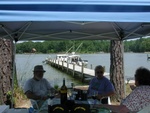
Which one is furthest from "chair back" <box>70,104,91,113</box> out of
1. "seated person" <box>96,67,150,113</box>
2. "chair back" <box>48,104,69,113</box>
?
"seated person" <box>96,67,150,113</box>

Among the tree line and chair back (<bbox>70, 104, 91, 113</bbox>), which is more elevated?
the tree line

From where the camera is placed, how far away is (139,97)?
2.64 meters

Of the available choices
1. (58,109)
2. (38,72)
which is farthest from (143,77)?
(38,72)

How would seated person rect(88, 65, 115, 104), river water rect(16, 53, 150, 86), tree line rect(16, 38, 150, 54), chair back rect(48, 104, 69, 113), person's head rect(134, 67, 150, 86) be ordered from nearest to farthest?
1. chair back rect(48, 104, 69, 113)
2. person's head rect(134, 67, 150, 86)
3. seated person rect(88, 65, 115, 104)
4. river water rect(16, 53, 150, 86)
5. tree line rect(16, 38, 150, 54)

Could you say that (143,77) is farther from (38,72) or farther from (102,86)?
(38,72)

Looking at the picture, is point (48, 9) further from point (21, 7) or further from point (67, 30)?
point (67, 30)

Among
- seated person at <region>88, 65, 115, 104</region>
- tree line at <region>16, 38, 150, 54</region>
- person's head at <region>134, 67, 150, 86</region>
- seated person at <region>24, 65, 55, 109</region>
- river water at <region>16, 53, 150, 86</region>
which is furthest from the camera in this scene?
tree line at <region>16, 38, 150, 54</region>

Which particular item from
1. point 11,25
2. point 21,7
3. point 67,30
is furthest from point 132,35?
point 21,7

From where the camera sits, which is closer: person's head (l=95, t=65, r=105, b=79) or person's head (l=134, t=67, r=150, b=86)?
person's head (l=134, t=67, r=150, b=86)

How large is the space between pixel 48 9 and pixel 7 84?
167 inches

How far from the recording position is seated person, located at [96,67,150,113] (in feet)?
8.52

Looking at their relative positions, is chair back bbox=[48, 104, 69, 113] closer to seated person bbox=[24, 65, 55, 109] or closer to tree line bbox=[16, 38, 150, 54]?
seated person bbox=[24, 65, 55, 109]

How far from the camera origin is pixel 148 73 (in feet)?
8.95

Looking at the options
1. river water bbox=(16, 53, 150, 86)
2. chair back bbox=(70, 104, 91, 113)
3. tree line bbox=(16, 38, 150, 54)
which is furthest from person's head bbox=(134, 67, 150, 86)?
river water bbox=(16, 53, 150, 86)
